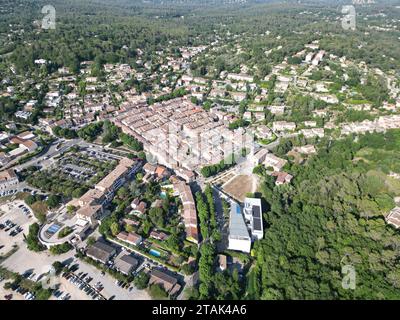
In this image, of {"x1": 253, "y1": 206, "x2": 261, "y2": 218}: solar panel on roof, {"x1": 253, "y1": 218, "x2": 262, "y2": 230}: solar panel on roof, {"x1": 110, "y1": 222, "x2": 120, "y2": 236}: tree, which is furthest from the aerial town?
{"x1": 110, "y1": 222, "x2": 120, "y2": 236}: tree

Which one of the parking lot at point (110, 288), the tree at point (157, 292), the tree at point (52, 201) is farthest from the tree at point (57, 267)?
the tree at point (157, 292)

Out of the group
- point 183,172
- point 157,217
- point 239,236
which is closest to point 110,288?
point 157,217

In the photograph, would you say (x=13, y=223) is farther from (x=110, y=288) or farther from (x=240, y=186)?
(x=240, y=186)

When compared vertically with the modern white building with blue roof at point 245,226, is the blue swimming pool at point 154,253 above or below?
below

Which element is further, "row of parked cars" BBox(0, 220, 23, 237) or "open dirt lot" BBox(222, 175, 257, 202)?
"open dirt lot" BBox(222, 175, 257, 202)

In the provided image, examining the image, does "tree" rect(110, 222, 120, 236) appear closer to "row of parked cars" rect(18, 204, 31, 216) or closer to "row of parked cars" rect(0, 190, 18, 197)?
"row of parked cars" rect(18, 204, 31, 216)

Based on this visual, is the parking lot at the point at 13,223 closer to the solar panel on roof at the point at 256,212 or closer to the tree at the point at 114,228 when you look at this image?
the tree at the point at 114,228
